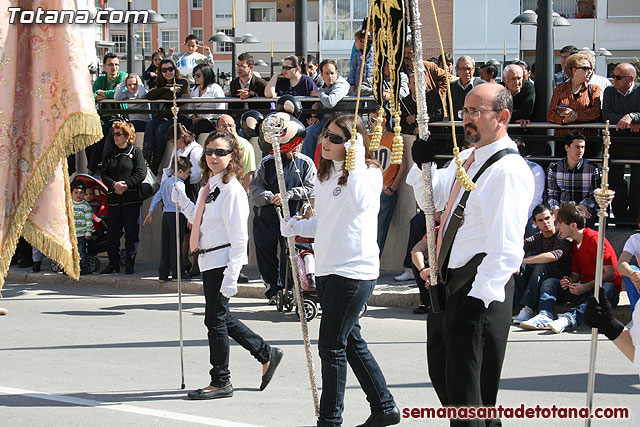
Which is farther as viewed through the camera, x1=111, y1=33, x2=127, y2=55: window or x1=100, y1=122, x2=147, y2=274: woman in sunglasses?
x1=111, y1=33, x2=127, y2=55: window

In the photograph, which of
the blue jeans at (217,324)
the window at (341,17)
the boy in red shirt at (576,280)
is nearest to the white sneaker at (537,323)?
the boy in red shirt at (576,280)

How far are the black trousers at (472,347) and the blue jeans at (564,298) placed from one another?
4.75 meters

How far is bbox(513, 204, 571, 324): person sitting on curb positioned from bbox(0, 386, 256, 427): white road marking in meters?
4.18

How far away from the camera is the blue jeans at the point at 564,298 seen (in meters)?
9.45

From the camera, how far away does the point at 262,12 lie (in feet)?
199

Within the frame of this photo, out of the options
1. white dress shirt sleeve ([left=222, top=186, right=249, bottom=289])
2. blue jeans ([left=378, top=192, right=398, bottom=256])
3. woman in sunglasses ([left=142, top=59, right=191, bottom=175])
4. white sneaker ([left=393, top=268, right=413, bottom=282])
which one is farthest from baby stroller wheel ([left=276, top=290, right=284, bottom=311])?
woman in sunglasses ([left=142, top=59, right=191, bottom=175])

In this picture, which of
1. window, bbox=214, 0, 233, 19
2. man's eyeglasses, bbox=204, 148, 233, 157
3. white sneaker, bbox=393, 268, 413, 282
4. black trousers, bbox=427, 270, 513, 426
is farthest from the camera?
window, bbox=214, 0, 233, 19

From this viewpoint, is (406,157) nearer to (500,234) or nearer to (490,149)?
(490,149)

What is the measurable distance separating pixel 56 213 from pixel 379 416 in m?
2.49

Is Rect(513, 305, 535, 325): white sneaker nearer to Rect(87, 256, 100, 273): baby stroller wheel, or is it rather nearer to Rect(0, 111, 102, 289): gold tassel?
Rect(0, 111, 102, 289): gold tassel

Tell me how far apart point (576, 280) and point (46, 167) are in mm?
6367

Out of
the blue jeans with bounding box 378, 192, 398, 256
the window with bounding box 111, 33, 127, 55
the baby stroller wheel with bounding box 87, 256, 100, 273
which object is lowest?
the baby stroller wheel with bounding box 87, 256, 100, 273

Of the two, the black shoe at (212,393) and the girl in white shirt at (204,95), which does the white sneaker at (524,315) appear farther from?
the girl in white shirt at (204,95)

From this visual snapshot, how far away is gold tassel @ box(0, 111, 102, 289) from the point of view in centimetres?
471
